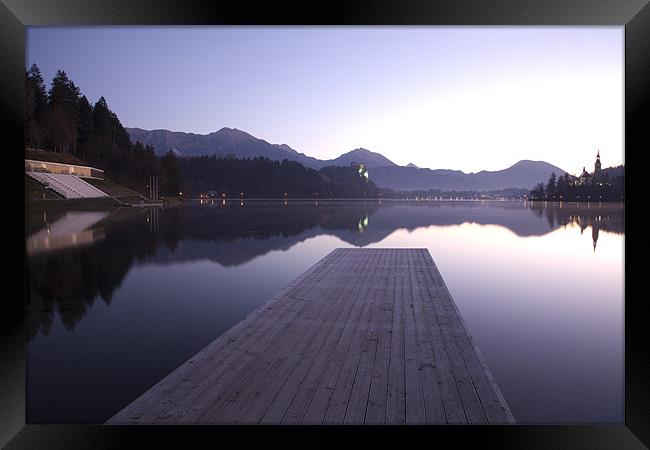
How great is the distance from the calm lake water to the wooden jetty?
98 centimetres

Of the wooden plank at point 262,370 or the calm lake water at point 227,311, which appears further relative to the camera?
the calm lake water at point 227,311

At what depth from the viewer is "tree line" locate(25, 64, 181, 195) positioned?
77.5 m

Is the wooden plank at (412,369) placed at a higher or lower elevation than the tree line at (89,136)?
lower

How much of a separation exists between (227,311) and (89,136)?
3508 inches

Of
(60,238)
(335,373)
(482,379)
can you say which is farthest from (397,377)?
(60,238)

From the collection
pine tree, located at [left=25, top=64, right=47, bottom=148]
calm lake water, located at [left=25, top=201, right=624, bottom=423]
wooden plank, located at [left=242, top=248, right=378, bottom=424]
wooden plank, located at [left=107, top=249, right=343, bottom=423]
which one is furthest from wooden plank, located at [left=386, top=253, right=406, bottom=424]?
pine tree, located at [left=25, top=64, right=47, bottom=148]

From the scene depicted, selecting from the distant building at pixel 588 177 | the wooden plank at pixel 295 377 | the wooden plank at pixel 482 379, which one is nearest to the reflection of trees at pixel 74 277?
the wooden plank at pixel 295 377

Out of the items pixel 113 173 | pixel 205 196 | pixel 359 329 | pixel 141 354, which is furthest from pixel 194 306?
pixel 205 196

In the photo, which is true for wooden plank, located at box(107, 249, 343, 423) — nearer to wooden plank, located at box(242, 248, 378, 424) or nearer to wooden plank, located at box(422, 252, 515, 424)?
wooden plank, located at box(242, 248, 378, 424)

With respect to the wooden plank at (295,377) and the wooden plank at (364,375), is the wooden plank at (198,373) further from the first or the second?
the wooden plank at (364,375)

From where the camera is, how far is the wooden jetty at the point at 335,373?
14.3 ft

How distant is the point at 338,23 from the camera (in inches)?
172

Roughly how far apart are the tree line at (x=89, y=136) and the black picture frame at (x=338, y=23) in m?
80.9

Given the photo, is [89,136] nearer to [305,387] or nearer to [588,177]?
[305,387]
